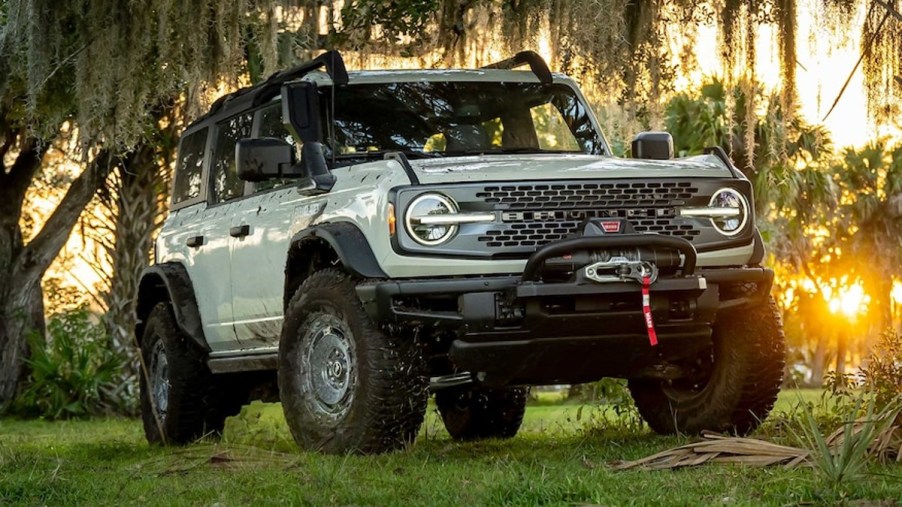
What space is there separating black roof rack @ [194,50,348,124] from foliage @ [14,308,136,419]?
1005 cm

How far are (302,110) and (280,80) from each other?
615 millimetres

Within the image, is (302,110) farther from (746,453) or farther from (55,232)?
(55,232)

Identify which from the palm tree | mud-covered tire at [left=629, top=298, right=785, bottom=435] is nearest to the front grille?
mud-covered tire at [left=629, top=298, right=785, bottom=435]

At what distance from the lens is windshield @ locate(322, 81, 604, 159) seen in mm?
7969

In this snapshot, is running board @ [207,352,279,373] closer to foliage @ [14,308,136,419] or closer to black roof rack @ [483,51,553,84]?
black roof rack @ [483,51,553,84]

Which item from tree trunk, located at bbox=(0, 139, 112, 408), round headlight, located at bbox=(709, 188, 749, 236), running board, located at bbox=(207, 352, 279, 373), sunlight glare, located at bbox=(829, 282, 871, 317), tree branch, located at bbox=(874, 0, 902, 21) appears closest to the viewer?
round headlight, located at bbox=(709, 188, 749, 236)

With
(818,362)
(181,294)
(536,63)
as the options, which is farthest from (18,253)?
(818,362)

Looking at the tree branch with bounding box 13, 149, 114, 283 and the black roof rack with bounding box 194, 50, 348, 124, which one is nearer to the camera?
the black roof rack with bounding box 194, 50, 348, 124

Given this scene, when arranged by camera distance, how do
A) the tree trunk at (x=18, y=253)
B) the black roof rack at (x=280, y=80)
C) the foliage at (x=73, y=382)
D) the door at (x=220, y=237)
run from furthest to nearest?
the tree trunk at (x=18, y=253), the foliage at (x=73, y=382), the door at (x=220, y=237), the black roof rack at (x=280, y=80)

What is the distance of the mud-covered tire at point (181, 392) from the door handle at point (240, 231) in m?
1.15

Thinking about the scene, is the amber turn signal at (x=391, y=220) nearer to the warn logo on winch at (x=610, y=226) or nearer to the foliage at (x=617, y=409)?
the warn logo on winch at (x=610, y=226)

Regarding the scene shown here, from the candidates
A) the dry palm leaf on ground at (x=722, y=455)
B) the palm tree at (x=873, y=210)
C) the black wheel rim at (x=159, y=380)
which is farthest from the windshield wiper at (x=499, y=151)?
the palm tree at (x=873, y=210)

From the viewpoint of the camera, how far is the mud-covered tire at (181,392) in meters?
9.26

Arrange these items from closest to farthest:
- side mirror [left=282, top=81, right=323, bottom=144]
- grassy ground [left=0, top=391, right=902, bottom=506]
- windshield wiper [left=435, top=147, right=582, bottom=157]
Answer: grassy ground [left=0, top=391, right=902, bottom=506], side mirror [left=282, top=81, right=323, bottom=144], windshield wiper [left=435, top=147, right=582, bottom=157]
